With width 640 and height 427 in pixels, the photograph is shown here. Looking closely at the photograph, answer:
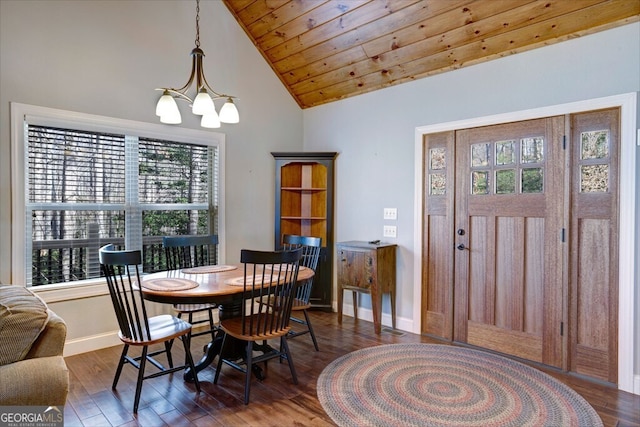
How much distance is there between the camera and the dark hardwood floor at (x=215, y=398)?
2213 millimetres

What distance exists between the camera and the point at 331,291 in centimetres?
453

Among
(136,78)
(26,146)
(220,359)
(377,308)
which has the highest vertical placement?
(136,78)

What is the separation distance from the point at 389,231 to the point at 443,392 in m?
1.81

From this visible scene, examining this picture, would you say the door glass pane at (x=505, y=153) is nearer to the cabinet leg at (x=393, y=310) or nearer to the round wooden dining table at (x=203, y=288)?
the cabinet leg at (x=393, y=310)

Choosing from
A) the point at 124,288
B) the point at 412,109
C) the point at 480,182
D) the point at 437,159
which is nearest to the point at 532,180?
the point at 480,182

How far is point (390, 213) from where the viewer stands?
4.03m

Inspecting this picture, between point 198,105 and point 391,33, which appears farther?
point 391,33

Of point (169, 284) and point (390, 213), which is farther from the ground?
point (390, 213)

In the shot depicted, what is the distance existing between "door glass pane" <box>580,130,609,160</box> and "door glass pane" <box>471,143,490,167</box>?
2.31 ft

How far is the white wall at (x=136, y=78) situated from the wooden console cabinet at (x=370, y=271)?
3.63 ft

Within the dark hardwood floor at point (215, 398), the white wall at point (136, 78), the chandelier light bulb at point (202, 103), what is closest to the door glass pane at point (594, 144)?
the dark hardwood floor at point (215, 398)

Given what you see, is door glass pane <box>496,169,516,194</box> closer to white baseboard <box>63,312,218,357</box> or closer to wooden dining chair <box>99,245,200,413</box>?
wooden dining chair <box>99,245,200,413</box>

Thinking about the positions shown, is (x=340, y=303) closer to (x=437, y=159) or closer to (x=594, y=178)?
(x=437, y=159)

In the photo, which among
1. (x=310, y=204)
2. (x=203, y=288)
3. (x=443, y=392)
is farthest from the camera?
(x=310, y=204)
